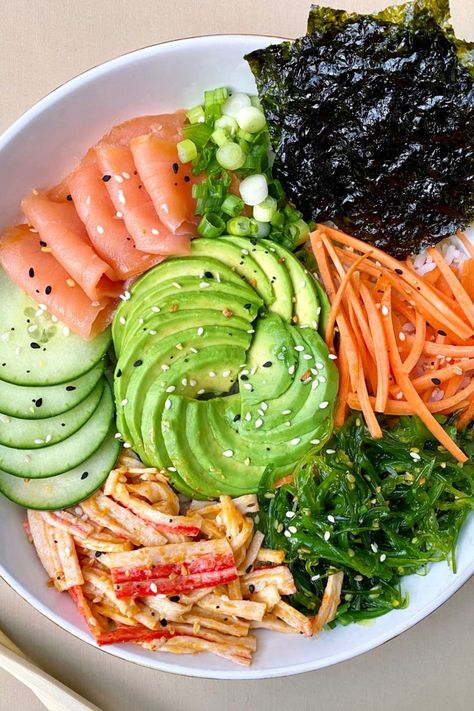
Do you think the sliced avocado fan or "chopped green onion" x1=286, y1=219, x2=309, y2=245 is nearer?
the sliced avocado fan

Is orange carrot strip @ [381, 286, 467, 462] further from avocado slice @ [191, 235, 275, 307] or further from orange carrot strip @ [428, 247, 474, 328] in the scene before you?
avocado slice @ [191, 235, 275, 307]

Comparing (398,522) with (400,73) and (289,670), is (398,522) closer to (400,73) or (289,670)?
(289,670)

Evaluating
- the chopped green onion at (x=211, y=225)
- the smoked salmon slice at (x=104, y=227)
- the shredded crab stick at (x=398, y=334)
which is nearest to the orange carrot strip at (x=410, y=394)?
the shredded crab stick at (x=398, y=334)

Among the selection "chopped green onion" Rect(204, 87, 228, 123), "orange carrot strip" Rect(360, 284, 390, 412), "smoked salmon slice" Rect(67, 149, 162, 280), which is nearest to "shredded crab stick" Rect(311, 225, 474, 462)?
"orange carrot strip" Rect(360, 284, 390, 412)

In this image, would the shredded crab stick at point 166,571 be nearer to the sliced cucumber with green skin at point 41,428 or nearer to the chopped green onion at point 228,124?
the sliced cucumber with green skin at point 41,428

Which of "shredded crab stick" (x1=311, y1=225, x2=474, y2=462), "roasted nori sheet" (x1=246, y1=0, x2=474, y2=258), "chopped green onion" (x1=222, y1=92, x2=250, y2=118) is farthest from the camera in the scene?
"chopped green onion" (x1=222, y1=92, x2=250, y2=118)

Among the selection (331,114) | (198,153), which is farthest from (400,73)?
(198,153)

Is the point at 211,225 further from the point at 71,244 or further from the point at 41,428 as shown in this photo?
the point at 41,428

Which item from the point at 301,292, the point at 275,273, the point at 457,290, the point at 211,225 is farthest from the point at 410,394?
the point at 211,225
